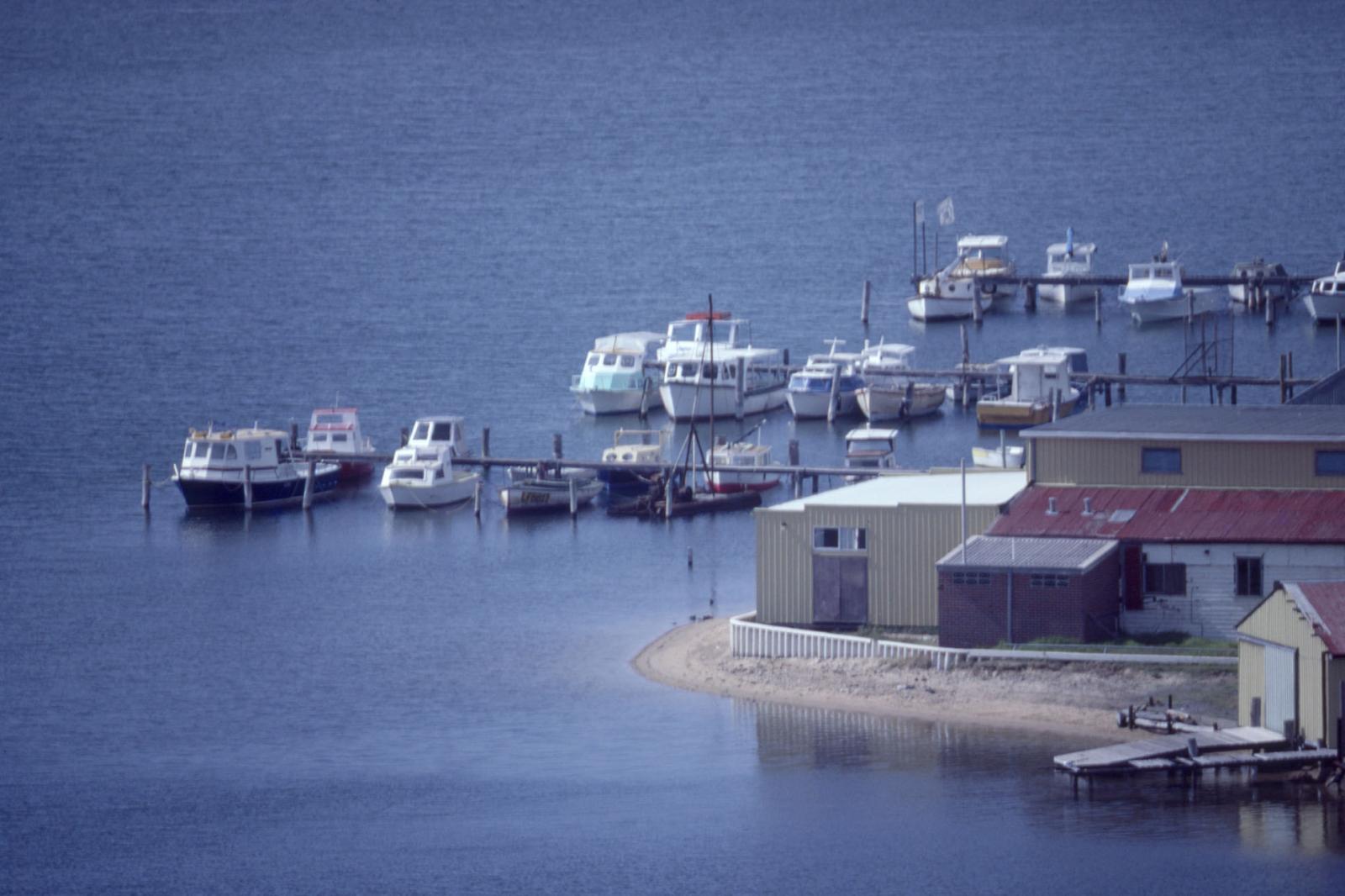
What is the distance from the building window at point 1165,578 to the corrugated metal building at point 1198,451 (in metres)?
2.45

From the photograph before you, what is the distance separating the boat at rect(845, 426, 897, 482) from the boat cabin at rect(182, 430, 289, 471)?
1656 cm

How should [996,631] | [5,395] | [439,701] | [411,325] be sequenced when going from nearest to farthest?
[996,631] → [439,701] → [5,395] → [411,325]

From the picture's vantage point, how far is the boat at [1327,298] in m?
104

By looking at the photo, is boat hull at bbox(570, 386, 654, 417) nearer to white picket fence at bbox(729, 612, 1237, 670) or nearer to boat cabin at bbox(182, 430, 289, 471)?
boat cabin at bbox(182, 430, 289, 471)

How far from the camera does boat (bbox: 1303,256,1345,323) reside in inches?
4107

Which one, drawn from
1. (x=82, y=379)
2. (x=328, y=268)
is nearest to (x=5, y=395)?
(x=82, y=379)

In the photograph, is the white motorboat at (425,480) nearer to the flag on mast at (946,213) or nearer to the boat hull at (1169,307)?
the boat hull at (1169,307)

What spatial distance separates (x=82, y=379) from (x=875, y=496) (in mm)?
60836

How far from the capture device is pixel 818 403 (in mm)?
90000

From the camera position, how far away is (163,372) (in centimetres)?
11144

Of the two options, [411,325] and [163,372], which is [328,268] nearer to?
[411,325]

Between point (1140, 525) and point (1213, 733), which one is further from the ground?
point (1140, 525)

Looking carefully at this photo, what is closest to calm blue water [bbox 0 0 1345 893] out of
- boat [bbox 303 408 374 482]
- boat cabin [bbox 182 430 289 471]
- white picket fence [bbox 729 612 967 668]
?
boat cabin [bbox 182 430 289 471]

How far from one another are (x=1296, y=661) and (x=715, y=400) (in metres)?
47.0
